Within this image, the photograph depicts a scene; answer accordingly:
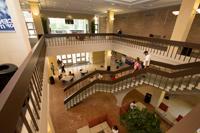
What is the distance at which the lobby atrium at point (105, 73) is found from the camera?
1.40m

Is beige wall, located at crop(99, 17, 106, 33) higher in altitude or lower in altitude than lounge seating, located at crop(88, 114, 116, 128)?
higher

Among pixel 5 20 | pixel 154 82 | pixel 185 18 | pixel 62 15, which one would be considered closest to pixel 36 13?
pixel 62 15

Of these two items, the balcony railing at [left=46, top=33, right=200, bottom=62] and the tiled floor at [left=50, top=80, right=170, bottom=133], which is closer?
the balcony railing at [left=46, top=33, right=200, bottom=62]

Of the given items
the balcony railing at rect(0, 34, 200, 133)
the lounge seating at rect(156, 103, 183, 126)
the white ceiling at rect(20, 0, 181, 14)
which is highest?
the white ceiling at rect(20, 0, 181, 14)

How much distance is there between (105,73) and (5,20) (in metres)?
4.76

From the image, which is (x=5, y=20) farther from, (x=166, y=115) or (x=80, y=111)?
(x=166, y=115)

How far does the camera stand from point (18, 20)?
111 inches

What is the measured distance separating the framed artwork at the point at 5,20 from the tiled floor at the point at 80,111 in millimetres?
4940

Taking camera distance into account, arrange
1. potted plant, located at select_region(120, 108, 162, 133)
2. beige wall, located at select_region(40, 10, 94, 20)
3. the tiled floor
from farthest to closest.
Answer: beige wall, located at select_region(40, 10, 94, 20) < the tiled floor < potted plant, located at select_region(120, 108, 162, 133)

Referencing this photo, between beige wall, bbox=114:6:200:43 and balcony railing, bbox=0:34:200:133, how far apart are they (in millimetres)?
2122

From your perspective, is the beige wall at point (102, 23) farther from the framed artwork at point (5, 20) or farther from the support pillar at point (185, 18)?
the framed artwork at point (5, 20)

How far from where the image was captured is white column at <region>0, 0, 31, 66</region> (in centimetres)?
272

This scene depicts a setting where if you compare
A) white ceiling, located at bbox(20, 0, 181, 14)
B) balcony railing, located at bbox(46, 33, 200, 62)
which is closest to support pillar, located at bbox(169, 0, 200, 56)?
balcony railing, located at bbox(46, 33, 200, 62)

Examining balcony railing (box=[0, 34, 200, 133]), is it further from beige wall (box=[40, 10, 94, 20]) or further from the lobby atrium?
beige wall (box=[40, 10, 94, 20])
